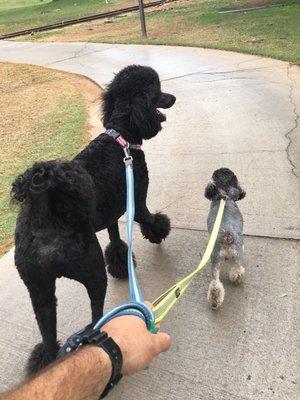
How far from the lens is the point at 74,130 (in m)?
7.43

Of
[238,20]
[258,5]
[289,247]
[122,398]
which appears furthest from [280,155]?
[258,5]

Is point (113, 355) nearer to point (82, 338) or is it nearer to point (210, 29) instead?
point (82, 338)

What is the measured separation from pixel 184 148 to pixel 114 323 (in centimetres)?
461

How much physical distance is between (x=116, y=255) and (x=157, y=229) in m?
0.44

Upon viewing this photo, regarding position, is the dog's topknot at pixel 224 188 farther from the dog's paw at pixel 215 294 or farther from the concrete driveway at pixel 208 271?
the dog's paw at pixel 215 294

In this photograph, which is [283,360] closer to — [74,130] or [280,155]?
[280,155]

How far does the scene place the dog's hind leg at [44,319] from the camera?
264 cm

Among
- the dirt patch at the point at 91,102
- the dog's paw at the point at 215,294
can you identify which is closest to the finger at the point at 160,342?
the dog's paw at the point at 215,294

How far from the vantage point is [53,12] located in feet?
91.2

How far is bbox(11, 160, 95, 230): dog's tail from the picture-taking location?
89.8 inches

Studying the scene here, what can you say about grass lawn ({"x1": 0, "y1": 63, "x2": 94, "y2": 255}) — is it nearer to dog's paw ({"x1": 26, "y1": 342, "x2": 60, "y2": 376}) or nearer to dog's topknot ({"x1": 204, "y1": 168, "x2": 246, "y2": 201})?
dog's paw ({"x1": 26, "y1": 342, "x2": 60, "y2": 376})

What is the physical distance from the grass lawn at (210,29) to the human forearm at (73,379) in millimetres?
9452

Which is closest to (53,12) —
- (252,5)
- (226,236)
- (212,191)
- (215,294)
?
(252,5)

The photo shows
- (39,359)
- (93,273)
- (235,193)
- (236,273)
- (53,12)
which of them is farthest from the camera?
(53,12)
